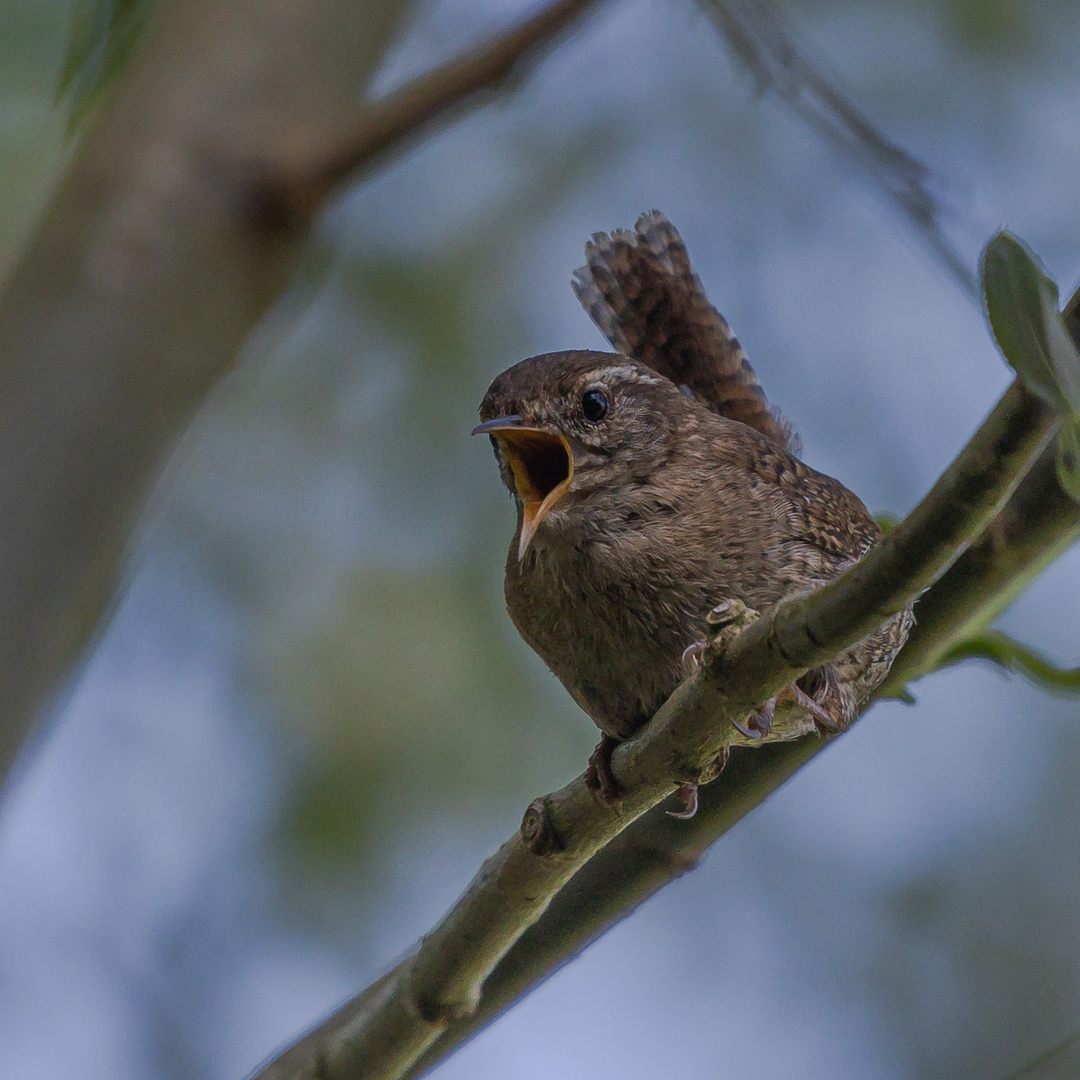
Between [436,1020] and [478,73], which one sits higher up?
[478,73]

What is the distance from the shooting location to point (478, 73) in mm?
Answer: 1582

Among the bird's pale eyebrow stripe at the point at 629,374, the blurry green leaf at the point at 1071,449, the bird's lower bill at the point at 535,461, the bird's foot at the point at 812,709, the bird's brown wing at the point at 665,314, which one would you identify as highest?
the bird's brown wing at the point at 665,314

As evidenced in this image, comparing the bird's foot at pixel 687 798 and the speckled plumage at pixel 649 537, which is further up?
the speckled plumage at pixel 649 537

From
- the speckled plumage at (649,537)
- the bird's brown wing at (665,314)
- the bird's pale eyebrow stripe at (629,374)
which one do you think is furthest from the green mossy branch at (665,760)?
the bird's brown wing at (665,314)

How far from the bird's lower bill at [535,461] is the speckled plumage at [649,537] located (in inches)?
1.2

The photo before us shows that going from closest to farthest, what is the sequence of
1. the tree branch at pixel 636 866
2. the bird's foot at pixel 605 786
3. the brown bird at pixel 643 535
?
the bird's foot at pixel 605 786 → the tree branch at pixel 636 866 → the brown bird at pixel 643 535

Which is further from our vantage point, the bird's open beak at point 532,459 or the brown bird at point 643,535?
the bird's open beak at point 532,459

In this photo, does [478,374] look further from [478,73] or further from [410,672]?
[478,73]

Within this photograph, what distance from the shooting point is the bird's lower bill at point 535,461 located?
9.41 ft

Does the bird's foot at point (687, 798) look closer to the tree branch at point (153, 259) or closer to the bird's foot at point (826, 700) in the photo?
the bird's foot at point (826, 700)

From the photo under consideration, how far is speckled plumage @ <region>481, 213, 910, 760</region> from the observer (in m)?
2.45

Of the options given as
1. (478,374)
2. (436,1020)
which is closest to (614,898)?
(436,1020)

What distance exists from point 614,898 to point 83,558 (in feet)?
3.83

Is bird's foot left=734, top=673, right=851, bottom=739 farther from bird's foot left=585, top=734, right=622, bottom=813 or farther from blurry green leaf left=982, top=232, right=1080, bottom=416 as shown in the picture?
blurry green leaf left=982, top=232, right=1080, bottom=416
